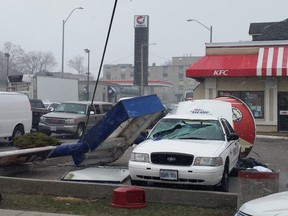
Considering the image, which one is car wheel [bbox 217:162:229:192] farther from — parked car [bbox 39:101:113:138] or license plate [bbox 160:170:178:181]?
parked car [bbox 39:101:113:138]

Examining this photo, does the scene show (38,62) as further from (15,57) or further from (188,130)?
(188,130)

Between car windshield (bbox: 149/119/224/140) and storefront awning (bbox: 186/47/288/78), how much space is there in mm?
14695

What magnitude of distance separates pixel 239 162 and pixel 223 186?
106 inches

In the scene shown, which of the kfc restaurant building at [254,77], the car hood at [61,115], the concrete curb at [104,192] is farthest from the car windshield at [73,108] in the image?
the concrete curb at [104,192]

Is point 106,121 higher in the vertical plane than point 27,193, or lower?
higher

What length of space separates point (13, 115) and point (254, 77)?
12670 mm

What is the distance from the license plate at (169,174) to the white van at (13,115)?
10.5 metres

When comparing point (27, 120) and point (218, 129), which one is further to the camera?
point (27, 120)

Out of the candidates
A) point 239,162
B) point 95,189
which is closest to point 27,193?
point 95,189

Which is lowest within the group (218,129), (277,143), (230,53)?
(277,143)

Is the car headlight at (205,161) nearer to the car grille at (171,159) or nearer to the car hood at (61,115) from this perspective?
the car grille at (171,159)

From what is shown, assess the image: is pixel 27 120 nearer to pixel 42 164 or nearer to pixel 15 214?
pixel 42 164

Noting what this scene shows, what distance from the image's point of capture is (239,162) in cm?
1253

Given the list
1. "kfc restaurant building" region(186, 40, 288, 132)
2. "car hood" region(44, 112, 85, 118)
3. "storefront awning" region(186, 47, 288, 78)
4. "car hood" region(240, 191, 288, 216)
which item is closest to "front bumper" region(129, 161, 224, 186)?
"car hood" region(240, 191, 288, 216)
